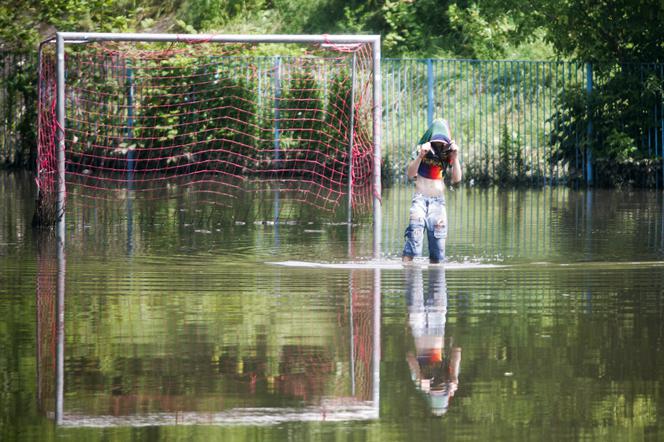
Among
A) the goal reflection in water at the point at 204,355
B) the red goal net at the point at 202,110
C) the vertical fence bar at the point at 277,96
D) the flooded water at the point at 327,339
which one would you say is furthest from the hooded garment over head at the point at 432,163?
the vertical fence bar at the point at 277,96

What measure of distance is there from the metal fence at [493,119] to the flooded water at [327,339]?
1137 cm

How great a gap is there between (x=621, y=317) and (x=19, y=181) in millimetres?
18708

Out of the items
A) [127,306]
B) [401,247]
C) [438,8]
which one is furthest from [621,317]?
[438,8]

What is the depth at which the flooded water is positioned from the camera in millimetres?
6879

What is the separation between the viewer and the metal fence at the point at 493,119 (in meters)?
27.2

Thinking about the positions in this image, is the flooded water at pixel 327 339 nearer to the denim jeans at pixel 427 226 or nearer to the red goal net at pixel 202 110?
the denim jeans at pixel 427 226

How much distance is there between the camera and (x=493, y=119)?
1102 inches

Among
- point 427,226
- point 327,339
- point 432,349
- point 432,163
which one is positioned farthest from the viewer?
point 432,163

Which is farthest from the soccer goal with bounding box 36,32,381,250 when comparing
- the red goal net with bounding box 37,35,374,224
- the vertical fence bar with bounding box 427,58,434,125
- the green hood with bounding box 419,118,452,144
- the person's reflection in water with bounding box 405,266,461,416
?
the person's reflection in water with bounding box 405,266,461,416

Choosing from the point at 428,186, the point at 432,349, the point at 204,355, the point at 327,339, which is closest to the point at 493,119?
the point at 428,186

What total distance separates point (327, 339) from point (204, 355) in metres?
0.94

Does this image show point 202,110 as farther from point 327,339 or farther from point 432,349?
point 432,349

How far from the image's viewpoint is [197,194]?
24359 millimetres

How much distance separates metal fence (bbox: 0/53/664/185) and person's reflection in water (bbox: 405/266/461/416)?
1595cm
